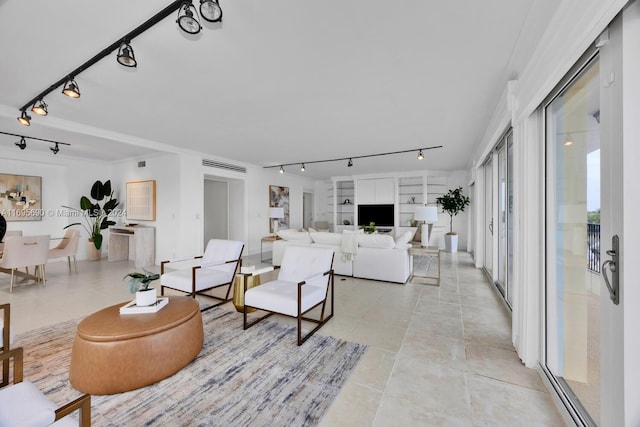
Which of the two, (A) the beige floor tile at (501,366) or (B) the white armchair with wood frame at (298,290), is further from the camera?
(B) the white armchair with wood frame at (298,290)

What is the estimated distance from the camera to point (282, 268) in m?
3.09

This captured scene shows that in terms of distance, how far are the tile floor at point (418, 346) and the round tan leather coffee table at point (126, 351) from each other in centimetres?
121

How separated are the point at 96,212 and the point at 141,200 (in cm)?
148

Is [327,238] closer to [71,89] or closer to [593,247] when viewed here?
[593,247]

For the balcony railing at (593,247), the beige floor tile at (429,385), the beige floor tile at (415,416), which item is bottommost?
the beige floor tile at (415,416)

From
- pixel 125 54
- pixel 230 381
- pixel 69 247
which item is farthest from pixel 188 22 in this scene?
pixel 69 247

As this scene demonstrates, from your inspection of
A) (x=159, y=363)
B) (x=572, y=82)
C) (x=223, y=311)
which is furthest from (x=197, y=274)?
(x=572, y=82)

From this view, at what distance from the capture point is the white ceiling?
1.72 m

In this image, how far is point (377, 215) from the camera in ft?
29.0

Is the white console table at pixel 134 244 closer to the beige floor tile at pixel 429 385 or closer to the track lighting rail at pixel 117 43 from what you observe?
the track lighting rail at pixel 117 43

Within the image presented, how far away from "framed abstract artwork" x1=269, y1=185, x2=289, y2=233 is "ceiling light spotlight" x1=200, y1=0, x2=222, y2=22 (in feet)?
21.0

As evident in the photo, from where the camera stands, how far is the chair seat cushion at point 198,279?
3064 millimetres

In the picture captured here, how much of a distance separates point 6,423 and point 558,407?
2705mm

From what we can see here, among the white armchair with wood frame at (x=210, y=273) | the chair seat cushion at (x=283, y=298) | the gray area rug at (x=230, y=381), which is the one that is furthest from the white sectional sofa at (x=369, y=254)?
the gray area rug at (x=230, y=381)
